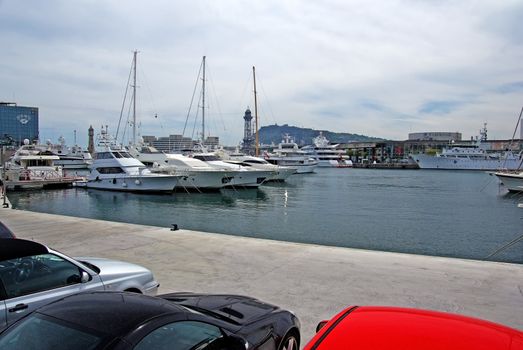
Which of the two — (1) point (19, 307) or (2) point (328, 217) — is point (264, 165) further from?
(1) point (19, 307)

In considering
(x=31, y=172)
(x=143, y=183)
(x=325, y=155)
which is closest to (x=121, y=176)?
(x=143, y=183)

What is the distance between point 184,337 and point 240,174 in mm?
46732

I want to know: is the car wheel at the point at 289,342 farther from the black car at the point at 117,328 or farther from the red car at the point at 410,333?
the red car at the point at 410,333

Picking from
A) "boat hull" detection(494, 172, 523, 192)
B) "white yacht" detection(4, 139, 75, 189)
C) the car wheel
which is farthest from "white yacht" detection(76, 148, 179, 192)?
the car wheel

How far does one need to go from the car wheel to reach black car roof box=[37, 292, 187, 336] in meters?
1.29

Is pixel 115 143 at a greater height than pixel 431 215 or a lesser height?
greater

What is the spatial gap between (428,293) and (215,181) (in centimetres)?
4103

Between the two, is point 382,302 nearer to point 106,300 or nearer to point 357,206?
point 106,300

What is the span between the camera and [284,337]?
12.7 ft

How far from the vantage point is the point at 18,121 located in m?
144

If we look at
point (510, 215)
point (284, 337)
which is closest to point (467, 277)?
point (284, 337)

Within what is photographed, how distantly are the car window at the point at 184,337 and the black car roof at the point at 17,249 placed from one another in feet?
8.01

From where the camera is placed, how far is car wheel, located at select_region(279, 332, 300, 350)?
3849 millimetres

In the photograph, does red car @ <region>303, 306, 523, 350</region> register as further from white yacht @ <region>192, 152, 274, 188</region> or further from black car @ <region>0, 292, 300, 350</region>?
white yacht @ <region>192, 152, 274, 188</region>
